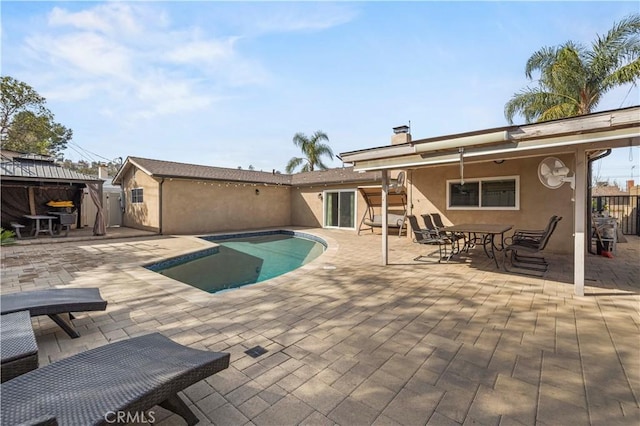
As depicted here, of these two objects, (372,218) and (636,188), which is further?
(636,188)

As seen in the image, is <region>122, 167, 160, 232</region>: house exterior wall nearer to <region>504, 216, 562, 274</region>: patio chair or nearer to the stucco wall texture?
the stucco wall texture

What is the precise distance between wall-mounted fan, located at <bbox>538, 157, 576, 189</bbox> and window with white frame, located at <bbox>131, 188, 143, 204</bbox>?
15.7 m

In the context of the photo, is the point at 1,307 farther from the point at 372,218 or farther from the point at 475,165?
the point at 372,218

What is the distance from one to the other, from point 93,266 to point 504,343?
7.90 meters

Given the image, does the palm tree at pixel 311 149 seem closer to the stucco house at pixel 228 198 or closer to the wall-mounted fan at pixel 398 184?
the stucco house at pixel 228 198

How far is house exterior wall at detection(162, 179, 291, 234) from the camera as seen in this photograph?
511 inches

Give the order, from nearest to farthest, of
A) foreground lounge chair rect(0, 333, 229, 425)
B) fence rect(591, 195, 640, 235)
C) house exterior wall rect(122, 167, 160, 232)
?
1. foreground lounge chair rect(0, 333, 229, 425)
2. fence rect(591, 195, 640, 235)
3. house exterior wall rect(122, 167, 160, 232)

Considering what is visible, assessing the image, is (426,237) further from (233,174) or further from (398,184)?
(233,174)

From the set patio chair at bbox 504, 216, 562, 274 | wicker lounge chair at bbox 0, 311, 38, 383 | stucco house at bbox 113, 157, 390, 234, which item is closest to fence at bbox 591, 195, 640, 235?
patio chair at bbox 504, 216, 562, 274

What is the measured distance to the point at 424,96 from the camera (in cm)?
1088

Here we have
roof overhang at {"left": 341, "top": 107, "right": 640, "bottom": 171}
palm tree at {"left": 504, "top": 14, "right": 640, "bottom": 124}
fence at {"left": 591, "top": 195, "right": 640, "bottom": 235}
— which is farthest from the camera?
palm tree at {"left": 504, "top": 14, "right": 640, "bottom": 124}

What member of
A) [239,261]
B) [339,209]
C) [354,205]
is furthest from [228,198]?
[239,261]

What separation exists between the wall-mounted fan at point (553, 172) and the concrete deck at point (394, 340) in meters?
1.78

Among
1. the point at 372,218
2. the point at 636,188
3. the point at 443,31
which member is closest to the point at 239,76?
the point at 443,31
